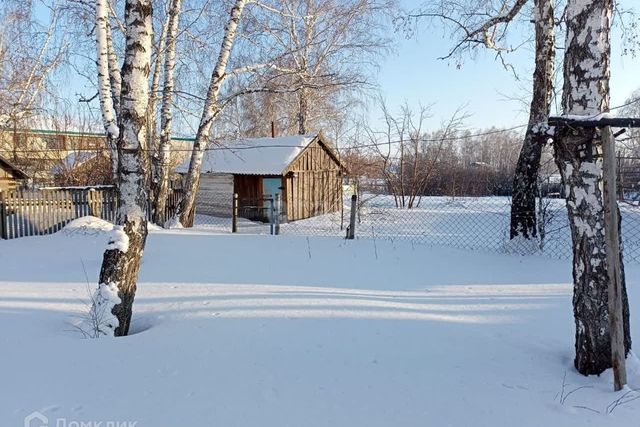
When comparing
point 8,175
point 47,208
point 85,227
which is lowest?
point 85,227

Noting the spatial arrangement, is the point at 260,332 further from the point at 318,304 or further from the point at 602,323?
the point at 602,323

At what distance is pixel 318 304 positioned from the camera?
392 centimetres

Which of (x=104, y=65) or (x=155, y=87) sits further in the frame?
(x=155, y=87)

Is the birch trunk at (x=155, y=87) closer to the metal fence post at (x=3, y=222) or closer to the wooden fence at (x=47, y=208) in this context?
the wooden fence at (x=47, y=208)

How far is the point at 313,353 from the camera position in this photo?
2.88m

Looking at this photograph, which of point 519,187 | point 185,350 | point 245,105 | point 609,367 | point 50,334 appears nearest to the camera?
point 609,367

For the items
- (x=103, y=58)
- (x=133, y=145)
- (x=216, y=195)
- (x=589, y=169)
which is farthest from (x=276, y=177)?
(x=589, y=169)

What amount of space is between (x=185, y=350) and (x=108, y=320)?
2.85ft

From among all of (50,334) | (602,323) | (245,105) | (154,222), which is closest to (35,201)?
(154,222)

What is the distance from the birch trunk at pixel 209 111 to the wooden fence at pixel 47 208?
7.92 feet

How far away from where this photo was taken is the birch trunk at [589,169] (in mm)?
2504

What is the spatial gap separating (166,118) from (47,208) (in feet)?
13.9

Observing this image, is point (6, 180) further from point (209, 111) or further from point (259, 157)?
point (259, 157)

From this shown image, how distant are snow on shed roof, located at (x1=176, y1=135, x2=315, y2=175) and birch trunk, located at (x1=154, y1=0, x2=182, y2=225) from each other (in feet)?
10.7
